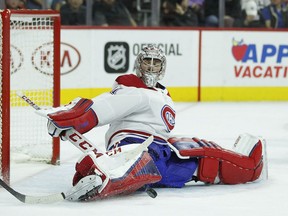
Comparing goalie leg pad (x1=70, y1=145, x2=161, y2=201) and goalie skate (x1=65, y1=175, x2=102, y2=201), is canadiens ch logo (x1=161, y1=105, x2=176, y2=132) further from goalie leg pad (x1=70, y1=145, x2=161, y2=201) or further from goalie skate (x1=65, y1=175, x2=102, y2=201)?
goalie skate (x1=65, y1=175, x2=102, y2=201)

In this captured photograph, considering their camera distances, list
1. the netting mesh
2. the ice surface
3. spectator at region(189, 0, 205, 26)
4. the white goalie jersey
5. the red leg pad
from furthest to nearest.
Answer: spectator at region(189, 0, 205, 26)
the netting mesh
the red leg pad
the white goalie jersey
the ice surface

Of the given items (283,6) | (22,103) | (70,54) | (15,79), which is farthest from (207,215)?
(283,6)

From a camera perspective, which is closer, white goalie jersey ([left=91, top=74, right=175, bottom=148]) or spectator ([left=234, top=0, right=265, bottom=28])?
white goalie jersey ([left=91, top=74, right=175, bottom=148])

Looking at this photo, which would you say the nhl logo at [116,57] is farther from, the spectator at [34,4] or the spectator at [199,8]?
the spectator at [199,8]

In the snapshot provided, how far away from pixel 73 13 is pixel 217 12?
1631mm

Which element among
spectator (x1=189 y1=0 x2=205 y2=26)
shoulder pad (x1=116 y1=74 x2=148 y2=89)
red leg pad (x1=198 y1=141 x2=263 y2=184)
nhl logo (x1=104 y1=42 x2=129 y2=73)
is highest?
spectator (x1=189 y1=0 x2=205 y2=26)

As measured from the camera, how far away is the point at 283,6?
10438 millimetres

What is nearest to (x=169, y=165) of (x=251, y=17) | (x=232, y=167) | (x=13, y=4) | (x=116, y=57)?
(x=232, y=167)

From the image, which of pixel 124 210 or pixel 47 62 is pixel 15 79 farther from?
pixel 124 210

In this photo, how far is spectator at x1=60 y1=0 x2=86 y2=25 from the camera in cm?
945

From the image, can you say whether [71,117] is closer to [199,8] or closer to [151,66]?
[151,66]

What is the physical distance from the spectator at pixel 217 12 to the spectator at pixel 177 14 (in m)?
0.19

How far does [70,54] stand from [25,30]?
2534 millimetres

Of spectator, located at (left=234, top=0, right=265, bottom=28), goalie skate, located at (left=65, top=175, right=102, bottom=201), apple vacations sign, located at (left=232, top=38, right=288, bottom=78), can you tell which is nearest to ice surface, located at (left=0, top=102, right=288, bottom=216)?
goalie skate, located at (left=65, top=175, right=102, bottom=201)
